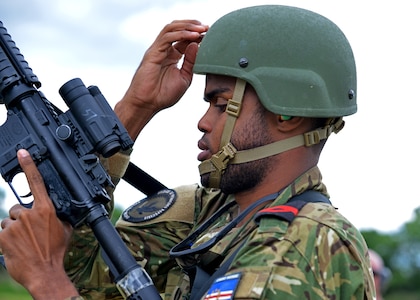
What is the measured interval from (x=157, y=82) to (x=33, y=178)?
3.84 feet

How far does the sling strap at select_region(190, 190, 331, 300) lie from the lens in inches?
167

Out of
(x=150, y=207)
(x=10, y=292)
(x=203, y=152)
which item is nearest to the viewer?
(x=203, y=152)

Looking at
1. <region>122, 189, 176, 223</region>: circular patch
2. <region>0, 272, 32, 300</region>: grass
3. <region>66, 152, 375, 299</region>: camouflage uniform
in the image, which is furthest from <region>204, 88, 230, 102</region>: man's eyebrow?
<region>0, 272, 32, 300</region>: grass

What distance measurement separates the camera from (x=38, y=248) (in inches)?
174

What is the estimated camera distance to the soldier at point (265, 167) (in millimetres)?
4172

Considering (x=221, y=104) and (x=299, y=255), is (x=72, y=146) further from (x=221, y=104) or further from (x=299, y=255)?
(x=299, y=255)

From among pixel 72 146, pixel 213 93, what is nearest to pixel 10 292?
pixel 72 146

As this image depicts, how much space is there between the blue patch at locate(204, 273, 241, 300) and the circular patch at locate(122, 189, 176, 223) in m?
1.17

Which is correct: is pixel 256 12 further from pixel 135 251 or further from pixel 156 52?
pixel 135 251

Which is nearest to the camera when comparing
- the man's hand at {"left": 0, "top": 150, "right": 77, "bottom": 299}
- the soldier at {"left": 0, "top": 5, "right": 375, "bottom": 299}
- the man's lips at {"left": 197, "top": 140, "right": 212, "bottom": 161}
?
the soldier at {"left": 0, "top": 5, "right": 375, "bottom": 299}

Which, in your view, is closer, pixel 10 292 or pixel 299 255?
pixel 299 255

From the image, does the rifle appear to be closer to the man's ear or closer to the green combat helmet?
the green combat helmet

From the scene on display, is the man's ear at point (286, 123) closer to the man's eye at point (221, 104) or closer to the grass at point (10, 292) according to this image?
the man's eye at point (221, 104)

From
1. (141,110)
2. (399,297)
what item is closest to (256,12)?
(141,110)
